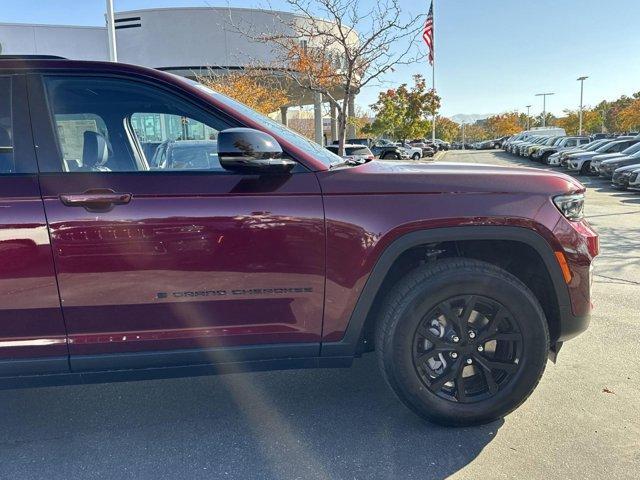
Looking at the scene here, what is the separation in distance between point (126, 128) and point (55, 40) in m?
28.4

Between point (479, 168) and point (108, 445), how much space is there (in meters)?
2.60

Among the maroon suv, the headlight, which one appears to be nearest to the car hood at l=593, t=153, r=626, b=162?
the headlight

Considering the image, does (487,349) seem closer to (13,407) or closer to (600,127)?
(13,407)

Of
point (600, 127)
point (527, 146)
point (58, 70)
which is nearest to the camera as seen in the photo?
point (58, 70)

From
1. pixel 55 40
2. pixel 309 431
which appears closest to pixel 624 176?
pixel 309 431

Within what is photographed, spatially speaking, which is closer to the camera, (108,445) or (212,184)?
(212,184)

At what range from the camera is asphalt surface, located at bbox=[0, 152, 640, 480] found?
2328mm

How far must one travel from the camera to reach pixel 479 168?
2.74 metres

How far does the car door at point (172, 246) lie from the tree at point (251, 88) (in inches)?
515

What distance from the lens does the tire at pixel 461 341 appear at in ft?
7.97

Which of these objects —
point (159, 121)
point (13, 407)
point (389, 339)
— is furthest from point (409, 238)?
point (13, 407)

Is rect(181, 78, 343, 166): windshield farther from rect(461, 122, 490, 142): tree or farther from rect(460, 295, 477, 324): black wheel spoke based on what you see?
rect(461, 122, 490, 142): tree

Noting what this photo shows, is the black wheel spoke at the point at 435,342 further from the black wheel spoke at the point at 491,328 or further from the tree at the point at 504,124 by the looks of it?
the tree at the point at 504,124

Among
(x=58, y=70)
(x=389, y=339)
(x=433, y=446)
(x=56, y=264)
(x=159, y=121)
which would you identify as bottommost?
(x=433, y=446)
